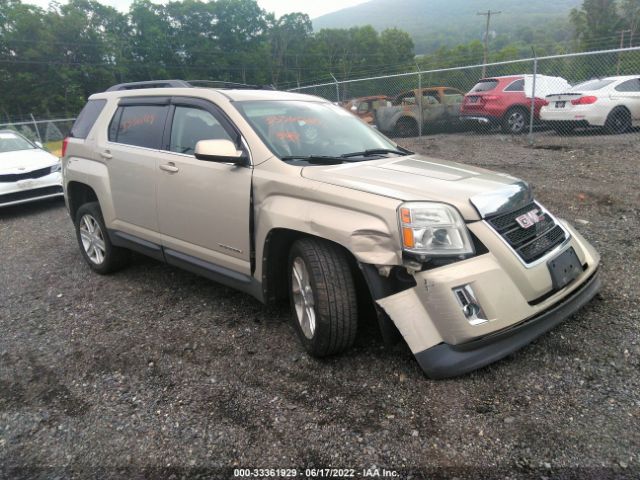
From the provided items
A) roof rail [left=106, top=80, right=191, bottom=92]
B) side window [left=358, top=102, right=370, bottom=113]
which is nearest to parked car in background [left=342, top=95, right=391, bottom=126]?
side window [left=358, top=102, right=370, bottom=113]

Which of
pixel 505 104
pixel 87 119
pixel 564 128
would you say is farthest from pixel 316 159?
pixel 505 104

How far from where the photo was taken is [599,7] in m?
74.4

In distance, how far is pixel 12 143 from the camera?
353 inches

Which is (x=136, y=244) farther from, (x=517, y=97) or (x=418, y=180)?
(x=517, y=97)

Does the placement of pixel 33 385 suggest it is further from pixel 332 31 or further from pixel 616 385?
pixel 332 31

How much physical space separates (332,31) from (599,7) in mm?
42257

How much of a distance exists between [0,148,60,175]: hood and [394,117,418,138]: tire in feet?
28.2

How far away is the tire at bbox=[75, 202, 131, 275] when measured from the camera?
4637 millimetres

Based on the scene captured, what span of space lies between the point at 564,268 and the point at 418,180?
101 cm

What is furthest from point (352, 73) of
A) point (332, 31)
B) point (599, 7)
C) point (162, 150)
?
point (162, 150)

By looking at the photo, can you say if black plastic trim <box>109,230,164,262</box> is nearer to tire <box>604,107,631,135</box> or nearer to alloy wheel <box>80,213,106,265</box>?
alloy wheel <box>80,213,106,265</box>

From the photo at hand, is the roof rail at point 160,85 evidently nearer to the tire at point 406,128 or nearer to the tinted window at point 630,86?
the tire at point 406,128

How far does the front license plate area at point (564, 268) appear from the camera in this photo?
9.13 ft

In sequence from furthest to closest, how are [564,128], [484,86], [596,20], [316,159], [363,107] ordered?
[596,20] < [363,107] < [484,86] < [564,128] < [316,159]
